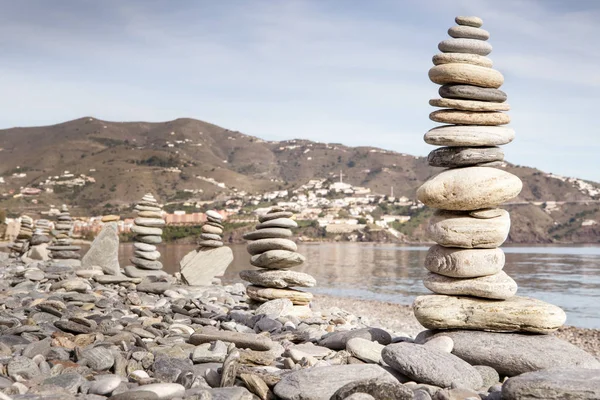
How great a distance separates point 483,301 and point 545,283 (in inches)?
1481

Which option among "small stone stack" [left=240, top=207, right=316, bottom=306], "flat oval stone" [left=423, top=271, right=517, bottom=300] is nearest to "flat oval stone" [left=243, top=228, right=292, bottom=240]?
"small stone stack" [left=240, top=207, right=316, bottom=306]

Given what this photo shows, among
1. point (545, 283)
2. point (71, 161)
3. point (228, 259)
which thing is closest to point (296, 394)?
point (228, 259)

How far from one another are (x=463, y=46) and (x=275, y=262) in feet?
23.5

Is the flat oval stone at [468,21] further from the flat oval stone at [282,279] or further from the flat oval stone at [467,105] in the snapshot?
the flat oval stone at [282,279]

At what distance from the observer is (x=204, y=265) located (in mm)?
22094

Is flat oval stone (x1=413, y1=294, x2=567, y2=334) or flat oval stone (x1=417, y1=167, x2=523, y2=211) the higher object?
flat oval stone (x1=417, y1=167, x2=523, y2=211)

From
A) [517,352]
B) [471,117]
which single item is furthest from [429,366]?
[471,117]

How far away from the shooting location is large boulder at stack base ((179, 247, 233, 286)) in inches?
850

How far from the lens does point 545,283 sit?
44.4 meters

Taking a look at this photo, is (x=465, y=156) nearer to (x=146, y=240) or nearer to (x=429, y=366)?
(x=429, y=366)

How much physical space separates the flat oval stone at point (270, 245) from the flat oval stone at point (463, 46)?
658 cm

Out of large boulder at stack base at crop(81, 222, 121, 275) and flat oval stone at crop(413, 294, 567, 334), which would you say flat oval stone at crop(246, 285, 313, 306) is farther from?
large boulder at stack base at crop(81, 222, 121, 275)

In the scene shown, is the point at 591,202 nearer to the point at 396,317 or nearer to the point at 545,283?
the point at 545,283

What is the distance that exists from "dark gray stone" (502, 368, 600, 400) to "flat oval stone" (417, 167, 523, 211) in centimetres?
365
